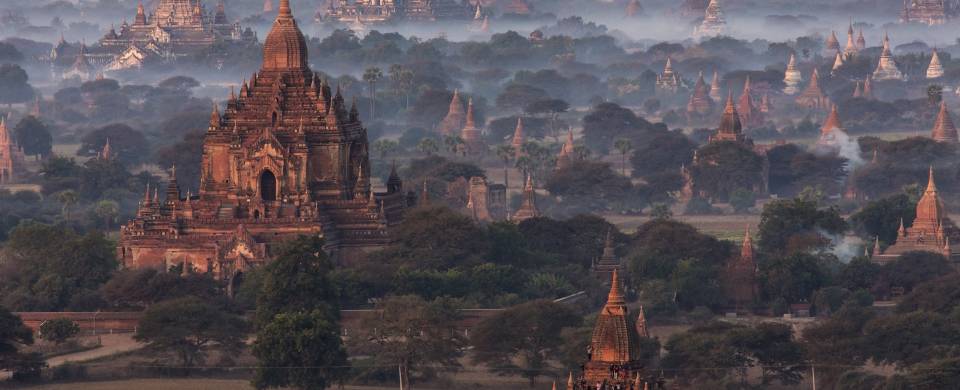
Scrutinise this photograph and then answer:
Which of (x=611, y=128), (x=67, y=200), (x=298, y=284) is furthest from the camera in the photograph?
(x=611, y=128)

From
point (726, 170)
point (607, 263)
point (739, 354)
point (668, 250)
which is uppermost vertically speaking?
point (726, 170)

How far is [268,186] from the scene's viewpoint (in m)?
106

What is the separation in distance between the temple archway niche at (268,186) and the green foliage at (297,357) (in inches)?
651

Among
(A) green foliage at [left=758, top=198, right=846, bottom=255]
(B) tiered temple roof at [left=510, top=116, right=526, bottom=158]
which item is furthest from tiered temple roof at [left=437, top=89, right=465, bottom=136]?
(A) green foliage at [left=758, top=198, right=846, bottom=255]

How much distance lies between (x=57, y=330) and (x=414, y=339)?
9878mm

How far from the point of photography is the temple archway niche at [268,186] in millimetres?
106000

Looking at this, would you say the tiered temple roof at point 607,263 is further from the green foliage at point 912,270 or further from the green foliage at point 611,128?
the green foliage at point 611,128

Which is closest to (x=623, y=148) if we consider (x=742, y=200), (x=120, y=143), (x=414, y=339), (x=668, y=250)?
(x=742, y=200)

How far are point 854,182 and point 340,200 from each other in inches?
1949

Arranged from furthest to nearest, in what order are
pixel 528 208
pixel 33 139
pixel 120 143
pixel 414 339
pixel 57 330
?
pixel 33 139 → pixel 120 143 → pixel 528 208 → pixel 57 330 → pixel 414 339

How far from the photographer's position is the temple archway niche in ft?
348

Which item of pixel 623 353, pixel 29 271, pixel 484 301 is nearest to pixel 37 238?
pixel 29 271

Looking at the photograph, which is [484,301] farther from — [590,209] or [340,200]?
[590,209]

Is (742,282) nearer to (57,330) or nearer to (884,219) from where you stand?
(884,219)
